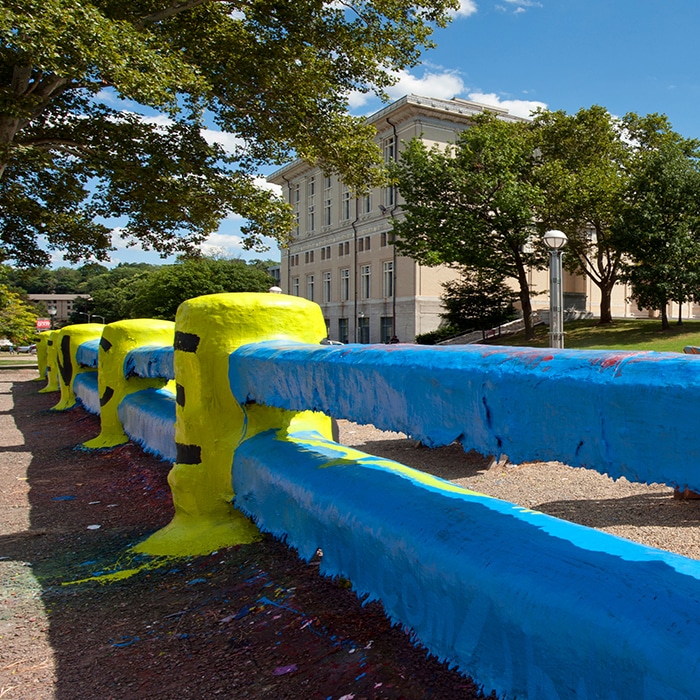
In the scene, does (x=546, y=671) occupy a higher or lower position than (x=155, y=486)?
higher

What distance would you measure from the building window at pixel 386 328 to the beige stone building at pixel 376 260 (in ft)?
0.25

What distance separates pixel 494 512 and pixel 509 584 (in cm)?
44

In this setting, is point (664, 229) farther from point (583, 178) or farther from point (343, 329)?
point (343, 329)

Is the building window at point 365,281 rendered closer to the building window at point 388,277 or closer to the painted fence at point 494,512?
the building window at point 388,277

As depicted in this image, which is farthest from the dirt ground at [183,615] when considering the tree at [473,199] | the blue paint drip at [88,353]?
the tree at [473,199]

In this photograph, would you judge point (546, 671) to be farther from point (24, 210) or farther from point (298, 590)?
point (24, 210)

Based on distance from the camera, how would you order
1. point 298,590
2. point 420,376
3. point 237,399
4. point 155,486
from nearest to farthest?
point 420,376, point 298,590, point 237,399, point 155,486

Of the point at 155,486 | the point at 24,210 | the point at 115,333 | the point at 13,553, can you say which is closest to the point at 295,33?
the point at 24,210

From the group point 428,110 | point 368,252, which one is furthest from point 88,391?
point 368,252

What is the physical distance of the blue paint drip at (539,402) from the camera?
1392mm

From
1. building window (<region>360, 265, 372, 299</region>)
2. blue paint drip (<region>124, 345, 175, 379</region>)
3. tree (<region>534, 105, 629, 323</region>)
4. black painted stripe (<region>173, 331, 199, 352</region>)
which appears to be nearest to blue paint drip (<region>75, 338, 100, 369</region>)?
blue paint drip (<region>124, 345, 175, 379</region>)

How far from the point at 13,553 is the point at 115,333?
13.1 ft

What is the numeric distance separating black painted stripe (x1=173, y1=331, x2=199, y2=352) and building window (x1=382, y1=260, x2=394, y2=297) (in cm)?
4381

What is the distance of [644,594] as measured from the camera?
1.54m
